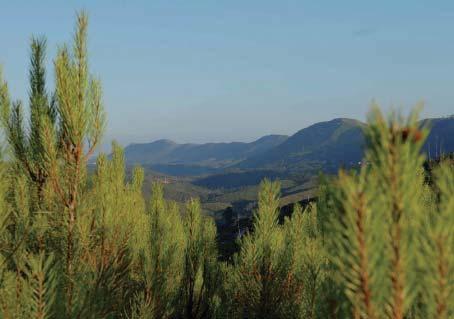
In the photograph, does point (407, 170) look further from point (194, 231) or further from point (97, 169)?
point (194, 231)

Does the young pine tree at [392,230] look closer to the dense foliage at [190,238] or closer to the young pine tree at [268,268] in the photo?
the dense foliage at [190,238]

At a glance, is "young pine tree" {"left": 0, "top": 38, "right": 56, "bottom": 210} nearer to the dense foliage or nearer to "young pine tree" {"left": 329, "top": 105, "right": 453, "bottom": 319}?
the dense foliage

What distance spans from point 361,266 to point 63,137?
14.2 ft

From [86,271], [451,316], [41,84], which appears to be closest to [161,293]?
[86,271]

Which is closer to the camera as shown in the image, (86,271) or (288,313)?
(86,271)

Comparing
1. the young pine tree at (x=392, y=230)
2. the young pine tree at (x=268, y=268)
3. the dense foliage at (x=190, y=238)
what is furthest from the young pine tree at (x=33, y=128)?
the young pine tree at (x=392, y=230)

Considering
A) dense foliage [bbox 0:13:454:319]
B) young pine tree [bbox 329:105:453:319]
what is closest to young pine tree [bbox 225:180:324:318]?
dense foliage [bbox 0:13:454:319]

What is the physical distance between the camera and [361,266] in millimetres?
1188

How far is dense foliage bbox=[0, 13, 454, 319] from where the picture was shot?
1.17 metres

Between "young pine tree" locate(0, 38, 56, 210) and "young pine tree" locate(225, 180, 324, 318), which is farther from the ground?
"young pine tree" locate(0, 38, 56, 210)

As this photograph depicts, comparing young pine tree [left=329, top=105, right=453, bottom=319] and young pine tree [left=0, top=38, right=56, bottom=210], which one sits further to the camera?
young pine tree [left=0, top=38, right=56, bottom=210]

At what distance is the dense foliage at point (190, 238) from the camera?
1165 millimetres

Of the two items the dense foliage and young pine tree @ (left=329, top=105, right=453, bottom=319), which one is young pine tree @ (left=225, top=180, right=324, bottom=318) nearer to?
the dense foliage

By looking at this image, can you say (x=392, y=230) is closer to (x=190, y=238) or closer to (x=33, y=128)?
(x=33, y=128)
